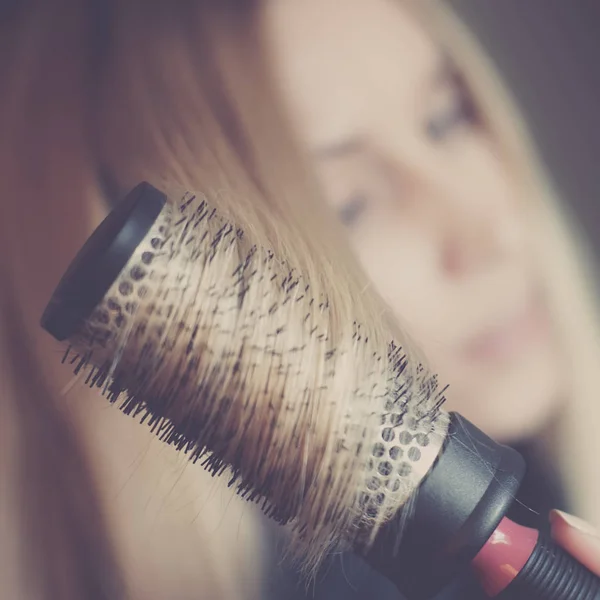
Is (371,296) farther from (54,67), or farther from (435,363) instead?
(54,67)

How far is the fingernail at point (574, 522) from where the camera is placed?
30cm

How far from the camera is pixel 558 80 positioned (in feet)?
1.10

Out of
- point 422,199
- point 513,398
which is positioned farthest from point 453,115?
point 513,398

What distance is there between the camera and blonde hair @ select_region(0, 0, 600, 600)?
299mm

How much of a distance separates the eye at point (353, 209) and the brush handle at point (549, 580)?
188mm

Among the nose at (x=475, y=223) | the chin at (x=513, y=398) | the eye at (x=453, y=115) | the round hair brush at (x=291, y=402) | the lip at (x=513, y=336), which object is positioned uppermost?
the eye at (x=453, y=115)

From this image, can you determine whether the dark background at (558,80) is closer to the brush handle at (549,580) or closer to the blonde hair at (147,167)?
the blonde hair at (147,167)

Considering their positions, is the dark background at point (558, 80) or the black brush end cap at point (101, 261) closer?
the black brush end cap at point (101, 261)

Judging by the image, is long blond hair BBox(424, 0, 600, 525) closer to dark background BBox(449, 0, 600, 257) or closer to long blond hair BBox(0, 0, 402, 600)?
dark background BBox(449, 0, 600, 257)

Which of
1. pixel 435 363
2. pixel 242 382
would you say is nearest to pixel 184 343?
pixel 242 382

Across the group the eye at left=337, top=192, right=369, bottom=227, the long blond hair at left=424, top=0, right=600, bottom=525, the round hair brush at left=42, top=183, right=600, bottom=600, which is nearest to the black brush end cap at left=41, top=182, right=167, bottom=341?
the round hair brush at left=42, top=183, right=600, bottom=600

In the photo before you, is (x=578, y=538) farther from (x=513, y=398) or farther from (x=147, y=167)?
(x=147, y=167)

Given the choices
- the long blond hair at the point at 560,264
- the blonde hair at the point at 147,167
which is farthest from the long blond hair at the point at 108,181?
the long blond hair at the point at 560,264

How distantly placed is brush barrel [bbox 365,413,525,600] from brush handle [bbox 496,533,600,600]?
0.09ft
